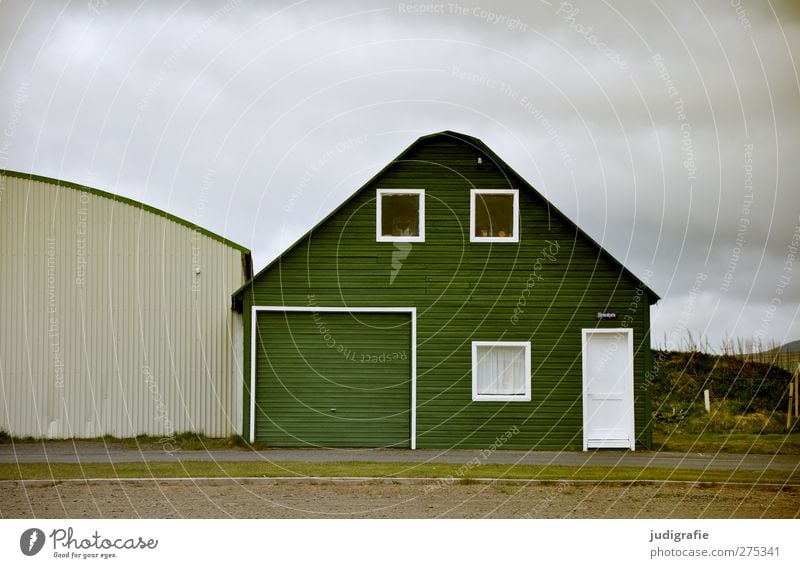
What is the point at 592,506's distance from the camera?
1217 centimetres

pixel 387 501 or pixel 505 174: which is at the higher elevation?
pixel 505 174

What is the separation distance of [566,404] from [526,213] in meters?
3.59

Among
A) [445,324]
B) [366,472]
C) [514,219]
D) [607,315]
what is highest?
[514,219]

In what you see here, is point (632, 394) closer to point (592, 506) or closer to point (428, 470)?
point (428, 470)

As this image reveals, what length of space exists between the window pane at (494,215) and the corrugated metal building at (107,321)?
553 centimetres

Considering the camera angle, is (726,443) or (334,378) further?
(726,443)

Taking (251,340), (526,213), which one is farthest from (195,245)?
(526,213)

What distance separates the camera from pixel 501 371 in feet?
62.2

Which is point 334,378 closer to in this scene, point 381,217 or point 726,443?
point 381,217
